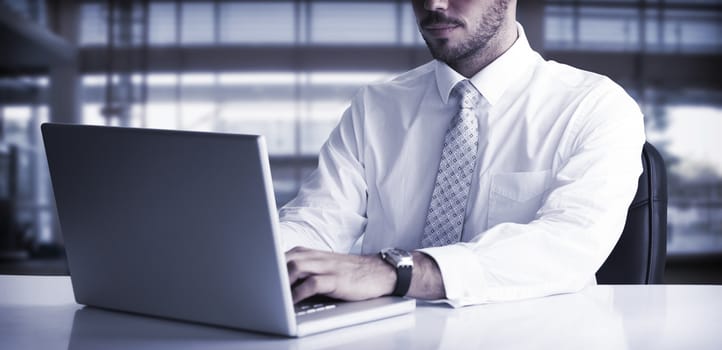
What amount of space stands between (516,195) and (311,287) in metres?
0.78

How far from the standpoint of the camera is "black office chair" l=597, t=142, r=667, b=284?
1654 mm

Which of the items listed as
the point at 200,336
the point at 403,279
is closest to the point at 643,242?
the point at 403,279

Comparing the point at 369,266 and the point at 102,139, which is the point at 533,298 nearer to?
the point at 369,266

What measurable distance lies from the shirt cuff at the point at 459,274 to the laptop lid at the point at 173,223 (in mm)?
327

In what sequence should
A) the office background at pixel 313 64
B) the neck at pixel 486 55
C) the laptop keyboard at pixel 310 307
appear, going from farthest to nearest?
the office background at pixel 313 64 < the neck at pixel 486 55 < the laptop keyboard at pixel 310 307

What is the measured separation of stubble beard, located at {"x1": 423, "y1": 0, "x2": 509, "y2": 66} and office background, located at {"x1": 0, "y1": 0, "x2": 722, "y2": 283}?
7318 mm

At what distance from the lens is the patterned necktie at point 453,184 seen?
5.55 ft

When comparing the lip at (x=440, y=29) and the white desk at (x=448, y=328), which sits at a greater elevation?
the lip at (x=440, y=29)

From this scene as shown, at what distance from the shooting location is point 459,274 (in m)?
1.17

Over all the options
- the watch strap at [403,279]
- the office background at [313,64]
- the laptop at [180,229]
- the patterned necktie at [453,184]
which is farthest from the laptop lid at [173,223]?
the office background at [313,64]

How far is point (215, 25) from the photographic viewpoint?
30.3 feet

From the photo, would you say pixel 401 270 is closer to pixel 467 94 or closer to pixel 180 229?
pixel 180 229

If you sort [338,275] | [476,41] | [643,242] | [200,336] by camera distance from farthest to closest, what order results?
[476,41], [643,242], [338,275], [200,336]

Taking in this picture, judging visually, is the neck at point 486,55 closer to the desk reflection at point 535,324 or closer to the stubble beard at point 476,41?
the stubble beard at point 476,41
